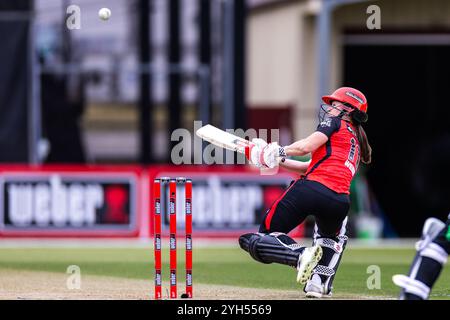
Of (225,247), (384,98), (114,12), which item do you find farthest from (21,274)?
(114,12)

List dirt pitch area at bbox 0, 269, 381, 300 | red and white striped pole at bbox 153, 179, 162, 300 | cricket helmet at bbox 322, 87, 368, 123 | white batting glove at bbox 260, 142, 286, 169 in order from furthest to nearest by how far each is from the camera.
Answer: dirt pitch area at bbox 0, 269, 381, 300 → cricket helmet at bbox 322, 87, 368, 123 → white batting glove at bbox 260, 142, 286, 169 → red and white striped pole at bbox 153, 179, 162, 300

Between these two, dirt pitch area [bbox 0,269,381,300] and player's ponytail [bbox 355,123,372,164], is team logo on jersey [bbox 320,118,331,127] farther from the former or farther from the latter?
dirt pitch area [bbox 0,269,381,300]

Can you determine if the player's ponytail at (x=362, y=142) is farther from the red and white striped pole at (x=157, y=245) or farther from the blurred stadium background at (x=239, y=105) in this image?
the blurred stadium background at (x=239, y=105)

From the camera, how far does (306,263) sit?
1045 centimetres

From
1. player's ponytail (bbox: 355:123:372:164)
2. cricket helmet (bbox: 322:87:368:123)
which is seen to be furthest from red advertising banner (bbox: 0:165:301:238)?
cricket helmet (bbox: 322:87:368:123)

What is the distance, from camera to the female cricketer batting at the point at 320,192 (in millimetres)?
10805

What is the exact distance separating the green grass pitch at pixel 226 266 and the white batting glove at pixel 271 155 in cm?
174

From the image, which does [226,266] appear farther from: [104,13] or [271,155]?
[271,155]

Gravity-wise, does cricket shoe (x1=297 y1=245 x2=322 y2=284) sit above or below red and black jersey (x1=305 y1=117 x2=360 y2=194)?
→ below

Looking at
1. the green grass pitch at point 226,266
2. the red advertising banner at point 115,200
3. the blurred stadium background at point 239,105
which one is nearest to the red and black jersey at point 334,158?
the green grass pitch at point 226,266

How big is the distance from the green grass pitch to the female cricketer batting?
676 mm

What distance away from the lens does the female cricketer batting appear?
10.8 metres

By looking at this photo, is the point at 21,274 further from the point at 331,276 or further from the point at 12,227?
the point at 12,227

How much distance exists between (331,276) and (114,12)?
29.2m
